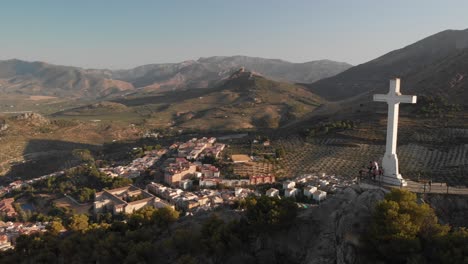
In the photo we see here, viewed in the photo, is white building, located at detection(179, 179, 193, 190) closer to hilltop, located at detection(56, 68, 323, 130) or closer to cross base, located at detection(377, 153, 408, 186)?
cross base, located at detection(377, 153, 408, 186)

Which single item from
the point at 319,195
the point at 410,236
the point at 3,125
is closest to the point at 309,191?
the point at 319,195

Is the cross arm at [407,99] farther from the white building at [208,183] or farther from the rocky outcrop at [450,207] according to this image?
the white building at [208,183]

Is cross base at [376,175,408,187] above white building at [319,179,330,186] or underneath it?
above

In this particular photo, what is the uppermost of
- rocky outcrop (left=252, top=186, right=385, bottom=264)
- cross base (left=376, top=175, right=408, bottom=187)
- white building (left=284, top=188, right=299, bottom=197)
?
cross base (left=376, top=175, right=408, bottom=187)

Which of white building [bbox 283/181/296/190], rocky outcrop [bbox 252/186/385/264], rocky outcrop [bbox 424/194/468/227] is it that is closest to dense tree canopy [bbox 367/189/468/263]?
rocky outcrop [bbox 252/186/385/264]

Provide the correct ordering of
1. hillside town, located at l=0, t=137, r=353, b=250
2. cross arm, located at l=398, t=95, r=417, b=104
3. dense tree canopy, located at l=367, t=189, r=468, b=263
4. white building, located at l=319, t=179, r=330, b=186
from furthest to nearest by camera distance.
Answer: white building, located at l=319, t=179, r=330, b=186 < hillside town, located at l=0, t=137, r=353, b=250 < cross arm, located at l=398, t=95, r=417, b=104 < dense tree canopy, located at l=367, t=189, r=468, b=263

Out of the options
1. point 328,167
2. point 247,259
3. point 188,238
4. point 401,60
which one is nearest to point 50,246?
point 188,238

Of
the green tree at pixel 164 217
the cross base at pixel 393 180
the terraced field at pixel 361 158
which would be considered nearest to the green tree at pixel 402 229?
the cross base at pixel 393 180
